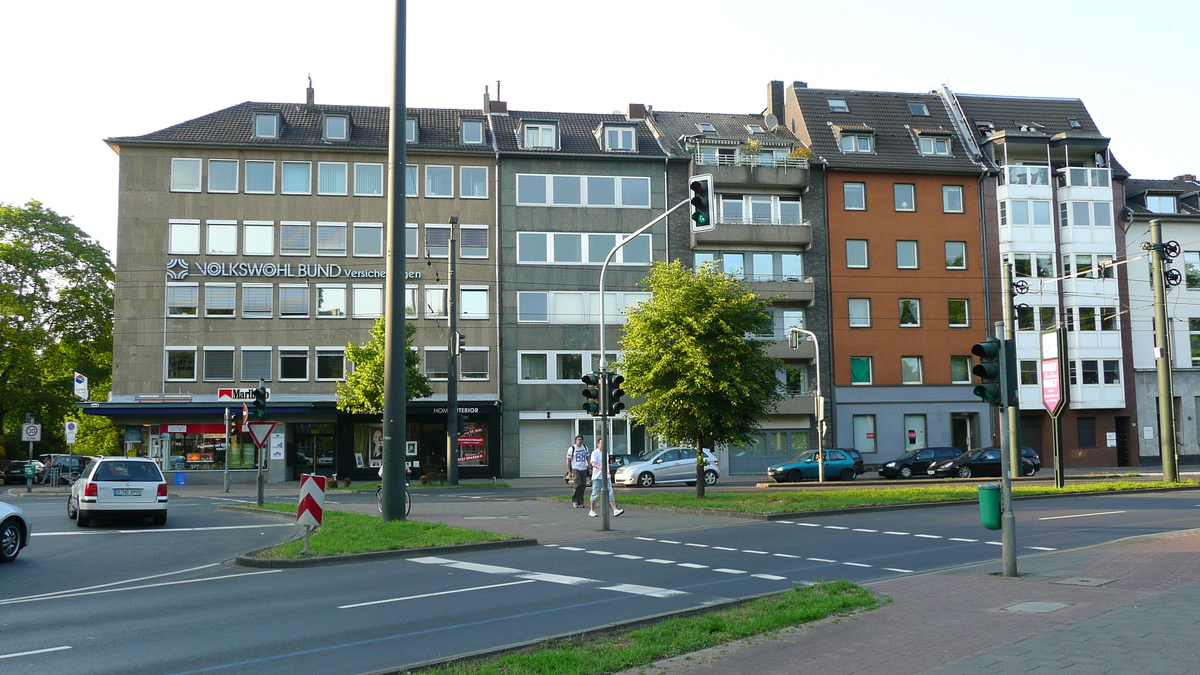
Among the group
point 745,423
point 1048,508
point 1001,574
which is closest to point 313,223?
point 745,423

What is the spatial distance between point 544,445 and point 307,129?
18696 millimetres

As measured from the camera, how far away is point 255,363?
44.8 meters

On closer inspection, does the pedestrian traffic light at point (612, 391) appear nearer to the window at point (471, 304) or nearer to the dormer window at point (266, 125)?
the window at point (471, 304)

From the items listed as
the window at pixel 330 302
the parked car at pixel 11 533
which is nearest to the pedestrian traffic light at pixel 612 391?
the parked car at pixel 11 533

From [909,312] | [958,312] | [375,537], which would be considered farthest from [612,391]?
[958,312]

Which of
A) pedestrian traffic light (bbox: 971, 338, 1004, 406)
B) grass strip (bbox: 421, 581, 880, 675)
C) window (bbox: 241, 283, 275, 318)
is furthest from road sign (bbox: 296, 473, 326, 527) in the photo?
window (bbox: 241, 283, 275, 318)

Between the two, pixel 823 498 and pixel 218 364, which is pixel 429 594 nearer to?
pixel 823 498

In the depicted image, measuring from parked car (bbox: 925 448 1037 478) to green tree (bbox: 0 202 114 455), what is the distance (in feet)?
138

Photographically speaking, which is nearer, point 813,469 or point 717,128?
point 813,469

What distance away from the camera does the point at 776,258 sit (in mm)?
49656

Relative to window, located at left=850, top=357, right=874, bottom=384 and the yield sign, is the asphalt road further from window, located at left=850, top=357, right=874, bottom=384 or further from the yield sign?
window, located at left=850, top=357, right=874, bottom=384

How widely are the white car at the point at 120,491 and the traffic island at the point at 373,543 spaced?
14.0ft

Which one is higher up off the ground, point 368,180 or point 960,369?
point 368,180

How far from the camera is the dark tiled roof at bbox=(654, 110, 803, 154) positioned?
51.1m
